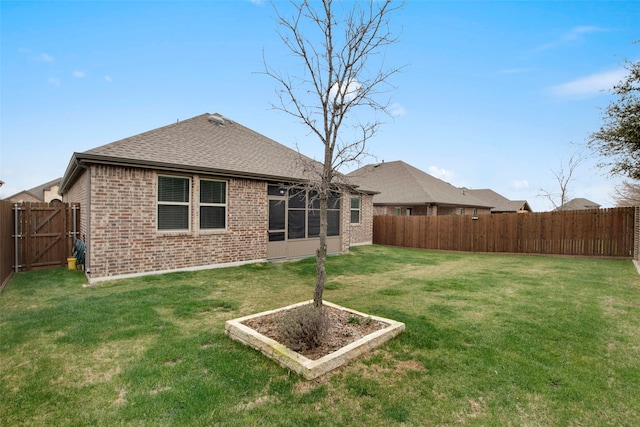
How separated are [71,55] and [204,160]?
5.88 m

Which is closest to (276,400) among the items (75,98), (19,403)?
(19,403)

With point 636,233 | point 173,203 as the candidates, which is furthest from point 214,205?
point 636,233

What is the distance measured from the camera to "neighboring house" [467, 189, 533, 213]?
33.5m

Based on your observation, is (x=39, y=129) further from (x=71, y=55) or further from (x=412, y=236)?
(x=412, y=236)

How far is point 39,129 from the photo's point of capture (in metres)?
12.4

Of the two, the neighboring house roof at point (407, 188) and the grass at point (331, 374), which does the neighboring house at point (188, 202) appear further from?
the neighboring house roof at point (407, 188)

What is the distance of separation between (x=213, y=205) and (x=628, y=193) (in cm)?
3148

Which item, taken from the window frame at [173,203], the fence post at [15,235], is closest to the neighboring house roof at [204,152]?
the window frame at [173,203]

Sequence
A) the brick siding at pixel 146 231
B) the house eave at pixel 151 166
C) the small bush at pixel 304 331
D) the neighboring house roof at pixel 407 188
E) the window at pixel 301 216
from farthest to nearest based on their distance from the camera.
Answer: the neighboring house roof at pixel 407 188
the window at pixel 301 216
the brick siding at pixel 146 231
the house eave at pixel 151 166
the small bush at pixel 304 331

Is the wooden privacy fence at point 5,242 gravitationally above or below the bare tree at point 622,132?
below

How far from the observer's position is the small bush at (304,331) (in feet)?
11.3

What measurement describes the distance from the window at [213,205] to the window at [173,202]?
0.42 m

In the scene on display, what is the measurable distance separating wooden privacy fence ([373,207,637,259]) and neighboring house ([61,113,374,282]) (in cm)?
627

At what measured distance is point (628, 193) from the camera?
23.5 metres
